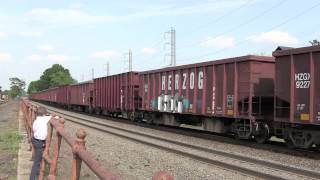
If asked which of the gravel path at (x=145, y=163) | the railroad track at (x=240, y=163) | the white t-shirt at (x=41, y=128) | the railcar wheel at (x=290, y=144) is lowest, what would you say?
the gravel path at (x=145, y=163)

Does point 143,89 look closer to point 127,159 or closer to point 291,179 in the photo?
point 127,159

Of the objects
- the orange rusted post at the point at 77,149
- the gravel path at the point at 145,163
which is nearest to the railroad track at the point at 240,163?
the gravel path at the point at 145,163

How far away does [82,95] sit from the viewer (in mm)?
50250

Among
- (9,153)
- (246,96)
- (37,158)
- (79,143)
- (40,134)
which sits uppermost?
(246,96)

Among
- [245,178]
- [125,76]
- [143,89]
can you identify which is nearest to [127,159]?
[245,178]

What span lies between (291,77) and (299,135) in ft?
5.96

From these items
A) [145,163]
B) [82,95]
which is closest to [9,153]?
[145,163]

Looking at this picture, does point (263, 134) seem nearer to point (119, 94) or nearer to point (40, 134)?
point (40, 134)

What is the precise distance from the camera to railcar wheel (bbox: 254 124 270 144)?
1773 cm

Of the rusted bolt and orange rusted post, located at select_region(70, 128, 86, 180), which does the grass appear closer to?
orange rusted post, located at select_region(70, 128, 86, 180)

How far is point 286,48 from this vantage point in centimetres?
1650

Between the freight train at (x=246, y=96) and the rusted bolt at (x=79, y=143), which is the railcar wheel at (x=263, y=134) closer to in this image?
the freight train at (x=246, y=96)

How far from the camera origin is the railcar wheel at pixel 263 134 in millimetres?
17733

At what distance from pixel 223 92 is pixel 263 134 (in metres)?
2.46
